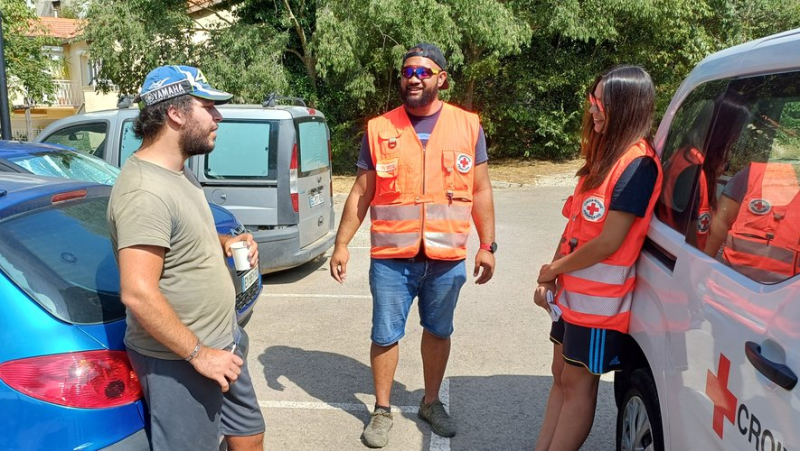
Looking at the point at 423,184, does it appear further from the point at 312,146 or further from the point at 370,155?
the point at 312,146

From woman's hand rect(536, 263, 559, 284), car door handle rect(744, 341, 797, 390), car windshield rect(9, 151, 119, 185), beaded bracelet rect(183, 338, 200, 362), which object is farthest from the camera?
car windshield rect(9, 151, 119, 185)

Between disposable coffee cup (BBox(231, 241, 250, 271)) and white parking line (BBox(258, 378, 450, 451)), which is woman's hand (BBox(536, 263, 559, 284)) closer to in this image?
disposable coffee cup (BBox(231, 241, 250, 271))

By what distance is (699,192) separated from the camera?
7.70 feet

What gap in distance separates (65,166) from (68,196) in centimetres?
280

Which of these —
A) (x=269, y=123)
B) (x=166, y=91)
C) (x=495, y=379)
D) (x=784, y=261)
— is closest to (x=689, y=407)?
(x=784, y=261)

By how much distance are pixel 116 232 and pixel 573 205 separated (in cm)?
177

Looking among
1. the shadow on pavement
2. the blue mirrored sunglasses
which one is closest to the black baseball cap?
the blue mirrored sunglasses

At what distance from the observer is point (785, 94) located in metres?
2.00

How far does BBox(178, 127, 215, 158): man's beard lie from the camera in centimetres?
235

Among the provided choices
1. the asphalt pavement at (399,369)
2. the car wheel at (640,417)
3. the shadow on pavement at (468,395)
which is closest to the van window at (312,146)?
the asphalt pavement at (399,369)

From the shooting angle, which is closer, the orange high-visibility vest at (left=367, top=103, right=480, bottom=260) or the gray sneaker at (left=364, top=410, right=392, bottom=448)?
the orange high-visibility vest at (left=367, top=103, right=480, bottom=260)

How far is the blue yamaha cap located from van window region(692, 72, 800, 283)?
1.81m

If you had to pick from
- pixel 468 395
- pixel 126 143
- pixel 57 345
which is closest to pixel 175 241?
pixel 57 345

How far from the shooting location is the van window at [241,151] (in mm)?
6633
